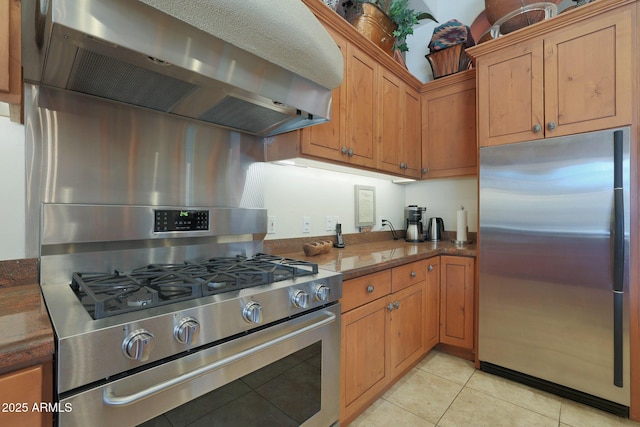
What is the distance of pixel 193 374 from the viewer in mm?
800

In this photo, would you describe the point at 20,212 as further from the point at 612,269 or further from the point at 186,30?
the point at 612,269

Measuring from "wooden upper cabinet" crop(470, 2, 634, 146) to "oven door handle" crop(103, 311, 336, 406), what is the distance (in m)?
1.88

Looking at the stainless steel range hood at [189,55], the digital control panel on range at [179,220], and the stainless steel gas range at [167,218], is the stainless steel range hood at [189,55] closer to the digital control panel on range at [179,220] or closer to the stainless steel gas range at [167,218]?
the stainless steel gas range at [167,218]

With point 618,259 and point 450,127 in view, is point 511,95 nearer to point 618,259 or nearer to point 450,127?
point 450,127

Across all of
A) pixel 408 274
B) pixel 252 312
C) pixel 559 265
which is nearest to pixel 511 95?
pixel 559 265

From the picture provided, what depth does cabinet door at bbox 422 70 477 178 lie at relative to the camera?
2.43 meters

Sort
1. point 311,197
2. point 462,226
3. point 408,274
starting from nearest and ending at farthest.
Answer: point 408,274
point 311,197
point 462,226

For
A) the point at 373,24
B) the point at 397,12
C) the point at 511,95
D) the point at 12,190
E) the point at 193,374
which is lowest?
the point at 193,374

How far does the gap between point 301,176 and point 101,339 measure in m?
1.52

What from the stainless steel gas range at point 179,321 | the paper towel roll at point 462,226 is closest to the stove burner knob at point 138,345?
the stainless steel gas range at point 179,321

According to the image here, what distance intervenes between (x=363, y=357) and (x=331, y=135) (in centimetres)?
126

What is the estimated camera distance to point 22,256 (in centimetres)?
104

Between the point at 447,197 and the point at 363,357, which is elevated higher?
the point at 447,197

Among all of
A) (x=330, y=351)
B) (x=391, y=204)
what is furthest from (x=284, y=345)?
(x=391, y=204)
